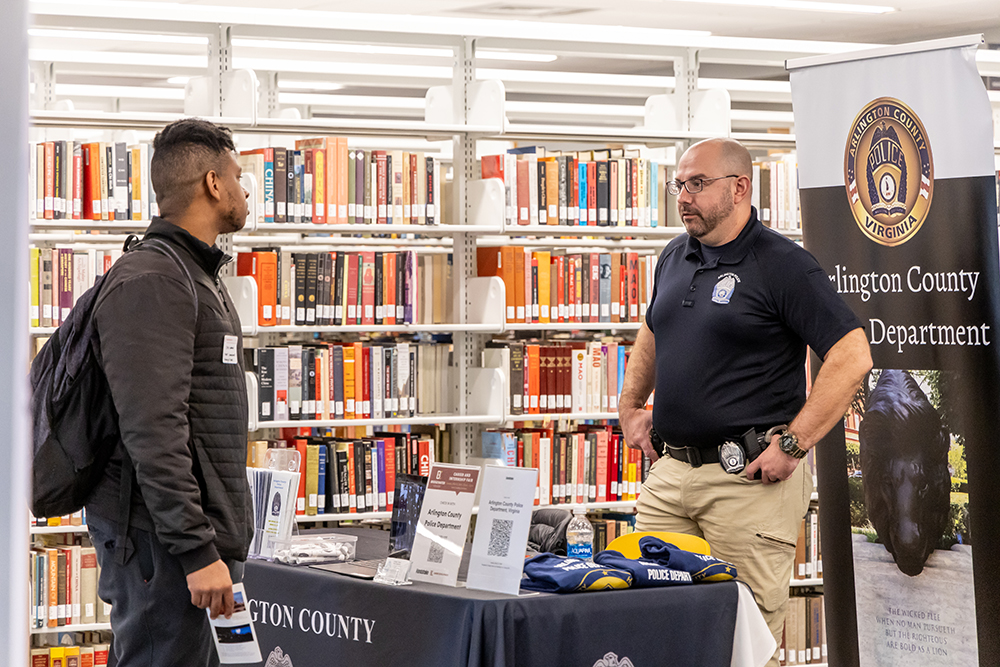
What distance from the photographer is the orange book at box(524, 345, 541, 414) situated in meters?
4.79

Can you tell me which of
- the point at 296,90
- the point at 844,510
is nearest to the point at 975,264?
the point at 844,510

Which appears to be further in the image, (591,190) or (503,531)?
(591,190)

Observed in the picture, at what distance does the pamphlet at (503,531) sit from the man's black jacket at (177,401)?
49 cm

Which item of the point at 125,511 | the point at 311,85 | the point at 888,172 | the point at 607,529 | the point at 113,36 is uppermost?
the point at 311,85

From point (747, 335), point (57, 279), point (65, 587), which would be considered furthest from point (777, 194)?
point (65, 587)

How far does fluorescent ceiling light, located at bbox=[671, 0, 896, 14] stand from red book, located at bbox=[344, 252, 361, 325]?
4570 millimetres

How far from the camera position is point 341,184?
4.58 m

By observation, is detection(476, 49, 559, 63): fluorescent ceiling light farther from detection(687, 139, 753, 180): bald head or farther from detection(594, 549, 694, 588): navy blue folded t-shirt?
detection(594, 549, 694, 588): navy blue folded t-shirt

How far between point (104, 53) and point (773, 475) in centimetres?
656

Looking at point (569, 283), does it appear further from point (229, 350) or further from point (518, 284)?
point (229, 350)

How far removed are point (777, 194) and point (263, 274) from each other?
2.41 metres

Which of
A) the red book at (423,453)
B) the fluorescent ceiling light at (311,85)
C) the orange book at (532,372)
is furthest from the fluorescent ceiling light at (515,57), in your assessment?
the red book at (423,453)

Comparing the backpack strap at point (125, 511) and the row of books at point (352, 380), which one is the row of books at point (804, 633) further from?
the backpack strap at point (125, 511)

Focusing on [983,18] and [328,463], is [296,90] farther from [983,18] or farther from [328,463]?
[328,463]
